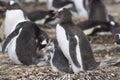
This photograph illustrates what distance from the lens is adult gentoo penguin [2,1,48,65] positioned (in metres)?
9.23

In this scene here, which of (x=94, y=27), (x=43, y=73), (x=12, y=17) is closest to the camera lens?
(x=43, y=73)

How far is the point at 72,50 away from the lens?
27.8 ft

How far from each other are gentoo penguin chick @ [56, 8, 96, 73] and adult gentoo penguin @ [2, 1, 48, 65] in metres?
0.68

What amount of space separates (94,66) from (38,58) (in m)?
1.30

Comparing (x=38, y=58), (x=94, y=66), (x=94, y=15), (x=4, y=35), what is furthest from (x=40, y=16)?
(x=94, y=66)

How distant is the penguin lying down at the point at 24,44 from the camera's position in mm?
9234

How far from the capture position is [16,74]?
8.54m

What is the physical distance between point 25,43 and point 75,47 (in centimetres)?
115

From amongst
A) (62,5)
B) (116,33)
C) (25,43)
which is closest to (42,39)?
(25,43)

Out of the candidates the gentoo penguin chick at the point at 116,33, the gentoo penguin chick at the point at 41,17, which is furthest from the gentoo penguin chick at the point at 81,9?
the gentoo penguin chick at the point at 116,33

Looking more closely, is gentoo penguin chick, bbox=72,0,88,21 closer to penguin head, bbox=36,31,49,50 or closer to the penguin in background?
the penguin in background

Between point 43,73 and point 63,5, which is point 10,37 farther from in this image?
point 63,5

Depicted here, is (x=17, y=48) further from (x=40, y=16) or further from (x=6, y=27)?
(x=40, y=16)

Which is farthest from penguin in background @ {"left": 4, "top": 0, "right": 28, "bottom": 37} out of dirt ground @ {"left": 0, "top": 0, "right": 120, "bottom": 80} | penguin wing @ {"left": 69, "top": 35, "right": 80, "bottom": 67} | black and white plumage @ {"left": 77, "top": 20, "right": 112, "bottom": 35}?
penguin wing @ {"left": 69, "top": 35, "right": 80, "bottom": 67}
